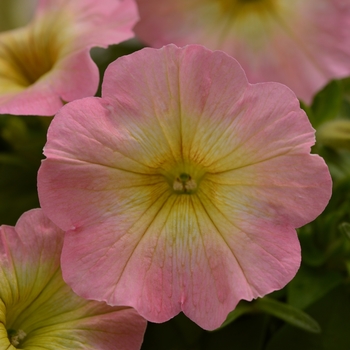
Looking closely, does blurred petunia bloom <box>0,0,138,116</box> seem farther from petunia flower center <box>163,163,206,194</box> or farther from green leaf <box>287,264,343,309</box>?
green leaf <box>287,264,343,309</box>

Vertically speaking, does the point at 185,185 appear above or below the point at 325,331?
above

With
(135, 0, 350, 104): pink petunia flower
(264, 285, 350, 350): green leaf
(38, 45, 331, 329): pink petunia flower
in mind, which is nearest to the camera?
(38, 45, 331, 329): pink petunia flower

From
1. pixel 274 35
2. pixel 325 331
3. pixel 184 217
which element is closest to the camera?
pixel 184 217

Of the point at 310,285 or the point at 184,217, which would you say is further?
the point at 310,285

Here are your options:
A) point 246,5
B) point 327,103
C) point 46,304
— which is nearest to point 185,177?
point 46,304

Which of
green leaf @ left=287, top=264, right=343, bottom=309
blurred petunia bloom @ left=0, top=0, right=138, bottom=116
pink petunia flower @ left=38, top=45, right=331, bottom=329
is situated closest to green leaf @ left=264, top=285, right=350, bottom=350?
green leaf @ left=287, top=264, right=343, bottom=309

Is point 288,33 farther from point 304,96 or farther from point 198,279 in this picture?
point 198,279

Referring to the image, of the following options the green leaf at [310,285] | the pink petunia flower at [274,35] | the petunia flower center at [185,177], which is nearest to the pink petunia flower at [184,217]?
the petunia flower center at [185,177]

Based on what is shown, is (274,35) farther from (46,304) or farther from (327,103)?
(46,304)
